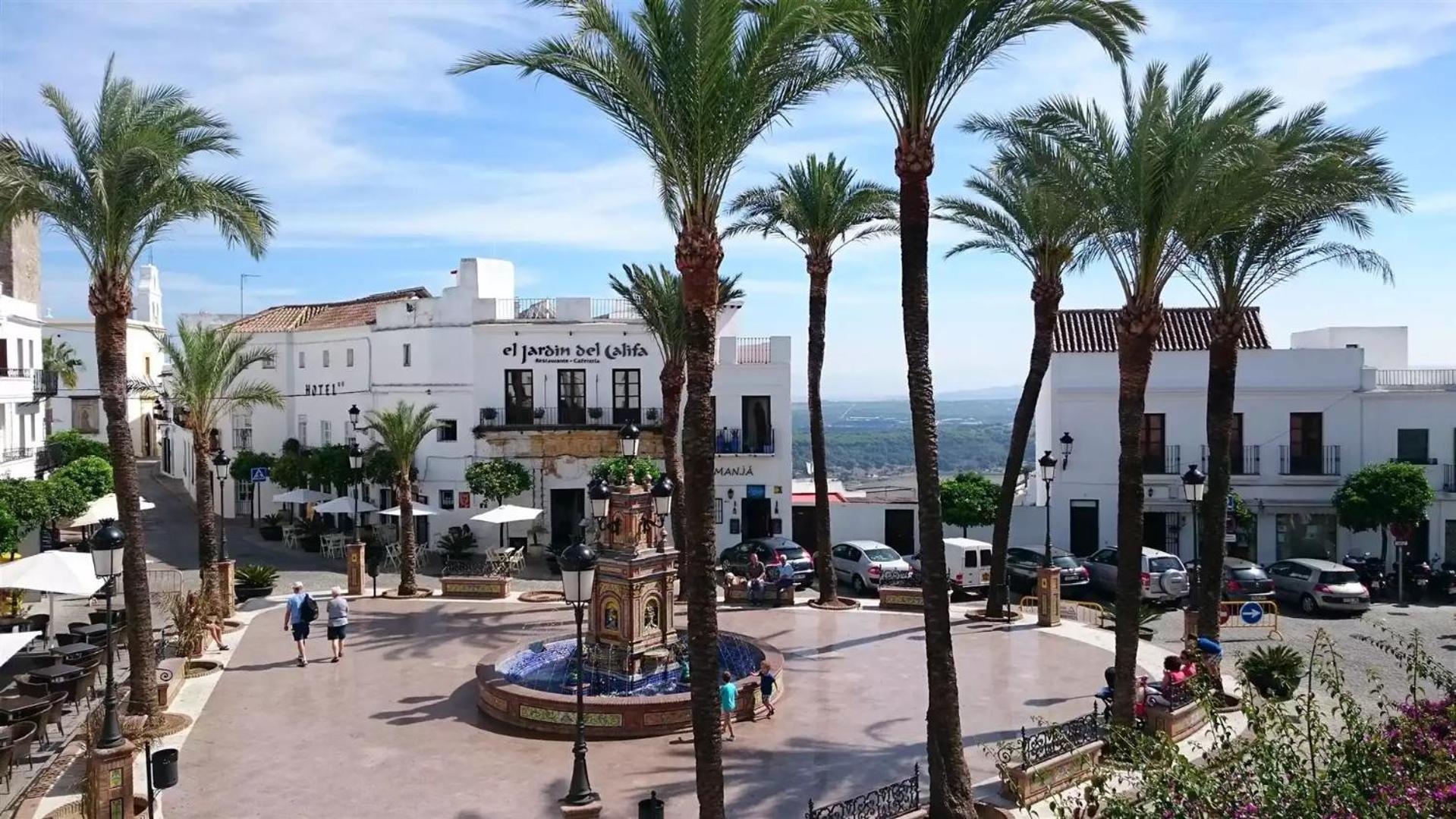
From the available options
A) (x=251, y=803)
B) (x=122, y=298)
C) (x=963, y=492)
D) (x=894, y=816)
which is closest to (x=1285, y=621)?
(x=963, y=492)

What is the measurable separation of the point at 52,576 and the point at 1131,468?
16.8 meters

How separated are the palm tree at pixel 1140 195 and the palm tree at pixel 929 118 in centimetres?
153

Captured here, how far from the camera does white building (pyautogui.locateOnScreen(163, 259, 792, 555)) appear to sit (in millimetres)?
33562

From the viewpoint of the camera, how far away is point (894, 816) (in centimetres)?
1106

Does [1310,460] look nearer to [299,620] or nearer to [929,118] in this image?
[929,118]

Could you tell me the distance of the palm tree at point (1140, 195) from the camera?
13.1 metres

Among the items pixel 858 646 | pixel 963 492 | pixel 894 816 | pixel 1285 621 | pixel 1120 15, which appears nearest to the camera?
pixel 894 816

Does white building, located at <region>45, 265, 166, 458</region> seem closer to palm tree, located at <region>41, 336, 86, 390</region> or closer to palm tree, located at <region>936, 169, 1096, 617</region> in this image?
palm tree, located at <region>41, 336, 86, 390</region>

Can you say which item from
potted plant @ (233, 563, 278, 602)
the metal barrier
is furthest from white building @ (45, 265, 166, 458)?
the metal barrier

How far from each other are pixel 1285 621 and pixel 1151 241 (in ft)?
46.7

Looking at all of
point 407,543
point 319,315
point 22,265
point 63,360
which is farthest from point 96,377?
point 407,543

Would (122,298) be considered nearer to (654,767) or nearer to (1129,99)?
(654,767)

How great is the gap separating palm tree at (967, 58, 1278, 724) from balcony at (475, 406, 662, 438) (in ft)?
68.3

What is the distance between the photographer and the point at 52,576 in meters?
17.2
